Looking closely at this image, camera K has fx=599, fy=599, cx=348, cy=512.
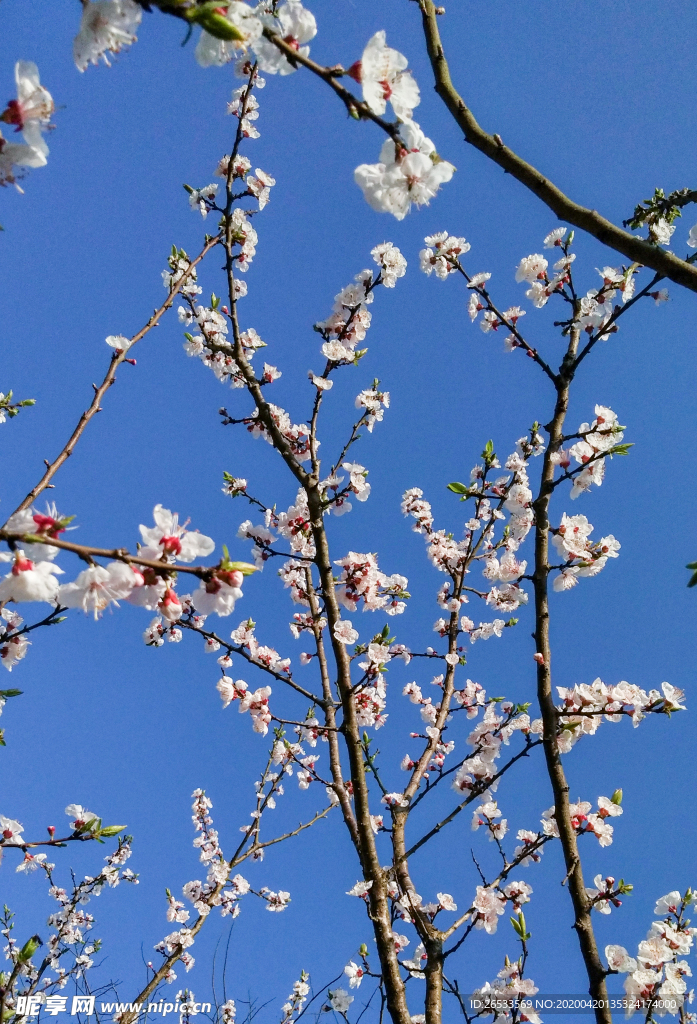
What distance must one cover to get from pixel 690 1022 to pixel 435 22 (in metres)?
6.81

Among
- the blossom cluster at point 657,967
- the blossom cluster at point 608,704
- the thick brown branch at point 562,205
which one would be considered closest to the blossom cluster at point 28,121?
the thick brown branch at point 562,205

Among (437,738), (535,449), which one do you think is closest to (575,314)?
(535,449)

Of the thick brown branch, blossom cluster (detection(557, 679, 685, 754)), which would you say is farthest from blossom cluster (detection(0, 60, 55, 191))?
blossom cluster (detection(557, 679, 685, 754))

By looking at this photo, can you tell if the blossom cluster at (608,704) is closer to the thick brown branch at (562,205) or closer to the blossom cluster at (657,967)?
the blossom cluster at (657,967)

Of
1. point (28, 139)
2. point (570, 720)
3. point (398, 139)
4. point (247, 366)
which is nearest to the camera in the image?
point (28, 139)

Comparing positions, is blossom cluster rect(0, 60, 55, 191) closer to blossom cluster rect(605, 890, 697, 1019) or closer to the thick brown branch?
the thick brown branch

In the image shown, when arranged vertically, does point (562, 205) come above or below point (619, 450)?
below

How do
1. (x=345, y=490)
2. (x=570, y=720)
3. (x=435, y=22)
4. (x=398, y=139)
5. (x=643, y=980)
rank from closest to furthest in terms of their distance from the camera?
(x=398, y=139)
(x=435, y=22)
(x=570, y=720)
(x=643, y=980)
(x=345, y=490)

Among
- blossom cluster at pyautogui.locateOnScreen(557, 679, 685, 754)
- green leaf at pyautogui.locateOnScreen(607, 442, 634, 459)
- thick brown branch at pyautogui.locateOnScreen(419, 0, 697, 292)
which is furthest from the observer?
green leaf at pyautogui.locateOnScreen(607, 442, 634, 459)

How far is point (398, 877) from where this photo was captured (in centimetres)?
320

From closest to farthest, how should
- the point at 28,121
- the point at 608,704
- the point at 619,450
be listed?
the point at 28,121, the point at 608,704, the point at 619,450

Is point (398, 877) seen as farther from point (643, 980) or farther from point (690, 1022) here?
point (690, 1022)

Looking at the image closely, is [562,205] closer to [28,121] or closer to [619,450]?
[28,121]

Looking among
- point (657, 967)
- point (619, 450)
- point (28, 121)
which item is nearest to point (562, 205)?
point (28, 121)
